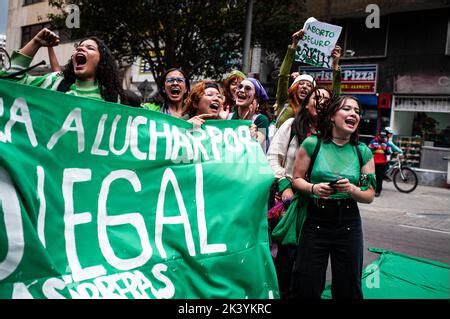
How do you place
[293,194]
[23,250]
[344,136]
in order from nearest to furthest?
[23,250] < [344,136] < [293,194]

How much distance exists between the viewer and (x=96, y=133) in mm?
2484

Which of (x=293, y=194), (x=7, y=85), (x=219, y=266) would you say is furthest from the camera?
(x=293, y=194)

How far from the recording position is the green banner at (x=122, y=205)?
6.94ft

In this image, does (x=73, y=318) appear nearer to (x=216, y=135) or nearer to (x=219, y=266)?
(x=219, y=266)

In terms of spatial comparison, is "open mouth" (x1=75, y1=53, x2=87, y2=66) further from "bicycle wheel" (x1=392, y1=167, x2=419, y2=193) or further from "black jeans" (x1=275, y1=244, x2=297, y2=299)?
"bicycle wheel" (x1=392, y1=167, x2=419, y2=193)

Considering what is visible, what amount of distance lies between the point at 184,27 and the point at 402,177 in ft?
24.5

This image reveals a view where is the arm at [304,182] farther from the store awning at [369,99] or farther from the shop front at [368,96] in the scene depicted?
the store awning at [369,99]

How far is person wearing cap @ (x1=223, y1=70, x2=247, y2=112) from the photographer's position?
450 cm

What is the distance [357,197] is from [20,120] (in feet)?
6.53

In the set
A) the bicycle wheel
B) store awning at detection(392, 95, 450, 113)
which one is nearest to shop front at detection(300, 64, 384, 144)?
store awning at detection(392, 95, 450, 113)

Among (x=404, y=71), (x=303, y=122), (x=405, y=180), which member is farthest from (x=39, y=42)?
(x=404, y=71)

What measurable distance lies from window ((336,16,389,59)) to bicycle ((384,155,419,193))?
18.2ft

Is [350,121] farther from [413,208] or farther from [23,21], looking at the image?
[23,21]

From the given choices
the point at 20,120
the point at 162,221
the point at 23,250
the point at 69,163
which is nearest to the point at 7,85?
the point at 20,120
